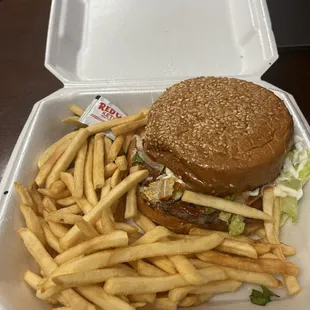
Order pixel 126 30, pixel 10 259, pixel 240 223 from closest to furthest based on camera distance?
pixel 10 259
pixel 240 223
pixel 126 30

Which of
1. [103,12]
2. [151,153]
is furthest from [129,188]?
[103,12]

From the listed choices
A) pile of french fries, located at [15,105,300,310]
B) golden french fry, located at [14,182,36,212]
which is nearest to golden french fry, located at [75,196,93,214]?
pile of french fries, located at [15,105,300,310]

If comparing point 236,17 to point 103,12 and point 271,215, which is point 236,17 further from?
point 271,215

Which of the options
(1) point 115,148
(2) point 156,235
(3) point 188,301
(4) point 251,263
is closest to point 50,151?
(1) point 115,148

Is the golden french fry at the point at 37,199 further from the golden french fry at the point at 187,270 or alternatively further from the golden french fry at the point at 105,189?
the golden french fry at the point at 187,270

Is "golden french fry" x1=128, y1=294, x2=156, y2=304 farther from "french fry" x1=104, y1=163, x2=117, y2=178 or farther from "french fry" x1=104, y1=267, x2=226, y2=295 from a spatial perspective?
"french fry" x1=104, y1=163, x2=117, y2=178
